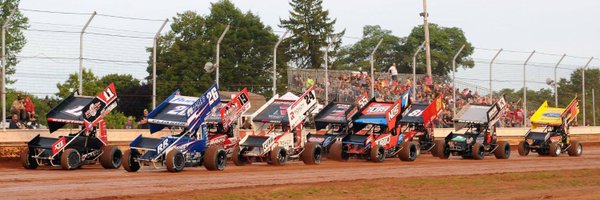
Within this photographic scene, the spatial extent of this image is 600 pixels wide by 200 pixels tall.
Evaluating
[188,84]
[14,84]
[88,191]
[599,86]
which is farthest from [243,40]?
[88,191]

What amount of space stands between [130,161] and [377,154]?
8432 millimetres

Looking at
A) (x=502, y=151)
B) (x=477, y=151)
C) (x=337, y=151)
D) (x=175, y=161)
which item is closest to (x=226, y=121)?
(x=175, y=161)

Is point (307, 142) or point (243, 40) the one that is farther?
point (243, 40)

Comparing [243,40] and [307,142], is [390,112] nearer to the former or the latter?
[307,142]

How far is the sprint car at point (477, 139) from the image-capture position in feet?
105

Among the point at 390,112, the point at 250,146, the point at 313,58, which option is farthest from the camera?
the point at 313,58

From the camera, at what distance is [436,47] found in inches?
2844

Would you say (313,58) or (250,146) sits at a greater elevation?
(313,58)

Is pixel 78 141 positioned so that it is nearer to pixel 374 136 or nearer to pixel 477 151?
pixel 374 136

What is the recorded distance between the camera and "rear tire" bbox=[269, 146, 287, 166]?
2645 cm

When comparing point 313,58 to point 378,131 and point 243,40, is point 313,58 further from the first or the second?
point 378,131

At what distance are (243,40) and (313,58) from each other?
2177 cm

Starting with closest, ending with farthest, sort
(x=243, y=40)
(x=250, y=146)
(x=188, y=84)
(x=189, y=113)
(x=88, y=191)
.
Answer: (x=88, y=191), (x=189, y=113), (x=250, y=146), (x=188, y=84), (x=243, y=40)

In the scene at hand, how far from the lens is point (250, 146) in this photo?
2656 cm
